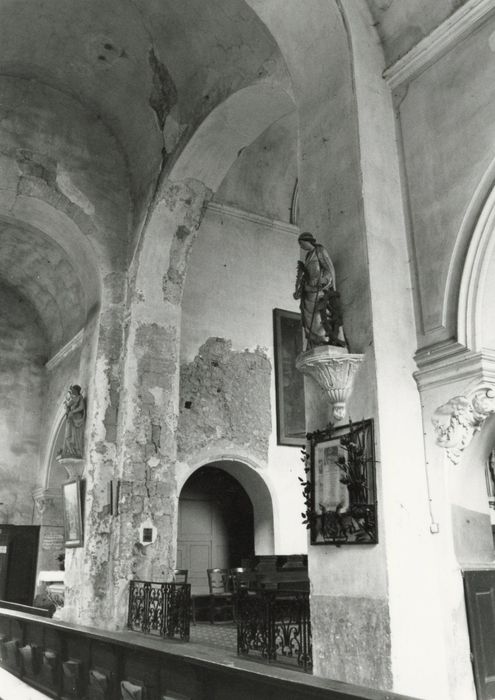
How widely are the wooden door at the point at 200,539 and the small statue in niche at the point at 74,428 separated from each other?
2820mm

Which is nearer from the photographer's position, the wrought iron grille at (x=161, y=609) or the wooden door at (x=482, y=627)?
the wooden door at (x=482, y=627)

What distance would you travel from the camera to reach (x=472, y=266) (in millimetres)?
4578

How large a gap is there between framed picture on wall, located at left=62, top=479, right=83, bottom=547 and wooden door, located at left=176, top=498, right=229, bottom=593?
2436 millimetres

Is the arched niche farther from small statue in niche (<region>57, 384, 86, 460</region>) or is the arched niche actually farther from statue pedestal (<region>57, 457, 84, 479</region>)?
statue pedestal (<region>57, 457, 84, 479</region>)

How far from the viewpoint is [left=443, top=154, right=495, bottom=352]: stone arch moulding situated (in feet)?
14.7

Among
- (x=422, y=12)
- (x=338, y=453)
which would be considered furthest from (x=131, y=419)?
(x=422, y=12)

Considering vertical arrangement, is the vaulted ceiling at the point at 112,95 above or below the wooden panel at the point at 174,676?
above

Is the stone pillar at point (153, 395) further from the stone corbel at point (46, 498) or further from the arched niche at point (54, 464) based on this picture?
the stone corbel at point (46, 498)

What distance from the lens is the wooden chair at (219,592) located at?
9.83m

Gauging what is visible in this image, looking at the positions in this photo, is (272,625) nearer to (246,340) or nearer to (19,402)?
(246,340)

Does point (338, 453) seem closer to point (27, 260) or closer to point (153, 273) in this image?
point (153, 273)

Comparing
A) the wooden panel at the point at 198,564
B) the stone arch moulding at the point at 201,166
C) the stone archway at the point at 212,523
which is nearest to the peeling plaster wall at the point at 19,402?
the stone archway at the point at 212,523

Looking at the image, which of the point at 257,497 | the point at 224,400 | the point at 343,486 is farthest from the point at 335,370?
the point at 257,497

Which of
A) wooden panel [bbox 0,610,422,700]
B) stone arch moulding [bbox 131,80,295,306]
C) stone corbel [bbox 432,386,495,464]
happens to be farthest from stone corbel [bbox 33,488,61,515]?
stone corbel [bbox 432,386,495,464]
